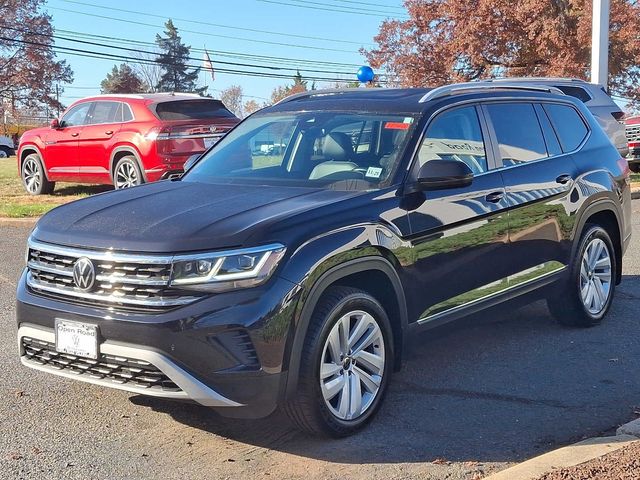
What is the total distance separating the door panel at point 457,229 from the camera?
475cm

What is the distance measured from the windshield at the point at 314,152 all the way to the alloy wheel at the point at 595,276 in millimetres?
2182

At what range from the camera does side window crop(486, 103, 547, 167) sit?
18.6 ft

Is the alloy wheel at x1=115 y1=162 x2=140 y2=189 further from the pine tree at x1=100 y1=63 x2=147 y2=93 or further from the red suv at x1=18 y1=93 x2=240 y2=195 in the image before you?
the pine tree at x1=100 y1=63 x2=147 y2=93

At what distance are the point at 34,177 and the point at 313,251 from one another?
12.4 m

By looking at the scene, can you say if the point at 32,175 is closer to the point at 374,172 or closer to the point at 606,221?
the point at 606,221

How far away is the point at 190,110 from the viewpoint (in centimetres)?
1291

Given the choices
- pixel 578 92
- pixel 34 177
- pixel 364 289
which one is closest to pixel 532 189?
pixel 364 289

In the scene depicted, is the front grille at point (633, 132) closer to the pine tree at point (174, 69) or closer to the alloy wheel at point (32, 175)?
the alloy wheel at point (32, 175)

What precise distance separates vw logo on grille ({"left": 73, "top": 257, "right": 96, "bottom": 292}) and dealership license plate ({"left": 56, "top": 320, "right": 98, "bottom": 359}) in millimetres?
188

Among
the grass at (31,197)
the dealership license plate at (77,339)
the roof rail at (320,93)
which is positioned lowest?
the grass at (31,197)


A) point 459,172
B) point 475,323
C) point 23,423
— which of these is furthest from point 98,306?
point 475,323

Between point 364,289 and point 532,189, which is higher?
point 532,189

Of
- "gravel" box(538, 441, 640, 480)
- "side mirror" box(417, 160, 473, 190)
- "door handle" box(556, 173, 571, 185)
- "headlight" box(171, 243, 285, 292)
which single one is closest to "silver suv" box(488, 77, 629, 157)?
"door handle" box(556, 173, 571, 185)

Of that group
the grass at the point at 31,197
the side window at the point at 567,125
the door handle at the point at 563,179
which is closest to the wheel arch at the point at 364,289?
the door handle at the point at 563,179
